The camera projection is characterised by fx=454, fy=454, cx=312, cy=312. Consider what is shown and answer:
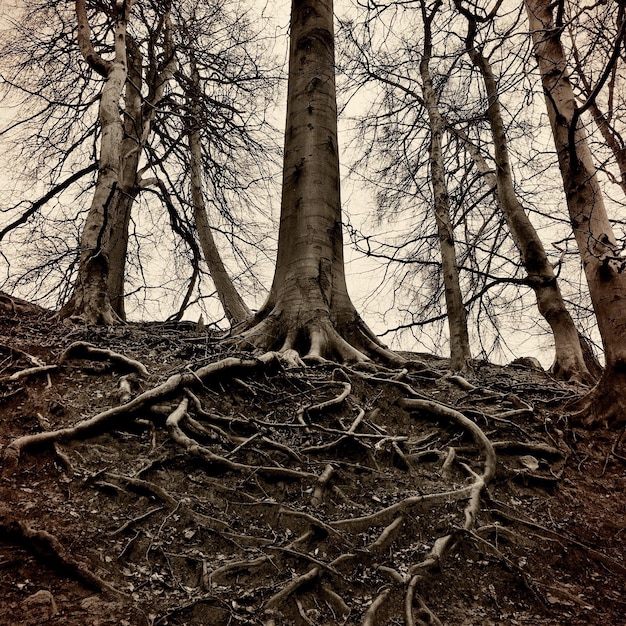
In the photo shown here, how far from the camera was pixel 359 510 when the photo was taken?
2664 mm

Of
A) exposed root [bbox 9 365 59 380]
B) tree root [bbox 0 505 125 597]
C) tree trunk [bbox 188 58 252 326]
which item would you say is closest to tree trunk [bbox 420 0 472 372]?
exposed root [bbox 9 365 59 380]

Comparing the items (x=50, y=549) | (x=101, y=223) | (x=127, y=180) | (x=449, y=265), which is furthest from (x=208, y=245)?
(x=50, y=549)

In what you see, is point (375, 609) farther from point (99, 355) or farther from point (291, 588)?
point (99, 355)

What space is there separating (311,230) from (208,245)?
503 centimetres

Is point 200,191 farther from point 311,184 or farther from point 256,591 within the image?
point 256,591

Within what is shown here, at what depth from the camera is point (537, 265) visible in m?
6.56

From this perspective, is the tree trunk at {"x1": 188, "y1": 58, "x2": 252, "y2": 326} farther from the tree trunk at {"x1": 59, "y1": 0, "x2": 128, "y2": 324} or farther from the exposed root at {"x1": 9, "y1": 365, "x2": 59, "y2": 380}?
the exposed root at {"x1": 9, "y1": 365, "x2": 59, "y2": 380}

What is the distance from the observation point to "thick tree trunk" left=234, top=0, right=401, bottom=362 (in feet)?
14.6

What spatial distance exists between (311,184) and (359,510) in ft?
11.5

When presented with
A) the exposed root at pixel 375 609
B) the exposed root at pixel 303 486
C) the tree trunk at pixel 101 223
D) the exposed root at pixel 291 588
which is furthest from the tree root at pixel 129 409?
the tree trunk at pixel 101 223

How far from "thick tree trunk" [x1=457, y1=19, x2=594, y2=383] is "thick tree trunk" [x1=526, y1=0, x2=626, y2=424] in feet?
7.13

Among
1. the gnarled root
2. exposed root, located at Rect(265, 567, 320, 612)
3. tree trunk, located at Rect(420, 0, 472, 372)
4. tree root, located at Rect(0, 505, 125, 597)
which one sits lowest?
exposed root, located at Rect(265, 567, 320, 612)

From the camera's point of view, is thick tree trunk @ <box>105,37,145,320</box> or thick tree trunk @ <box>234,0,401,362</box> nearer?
thick tree trunk @ <box>234,0,401,362</box>

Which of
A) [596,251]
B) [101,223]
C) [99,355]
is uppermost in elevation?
A: [101,223]
